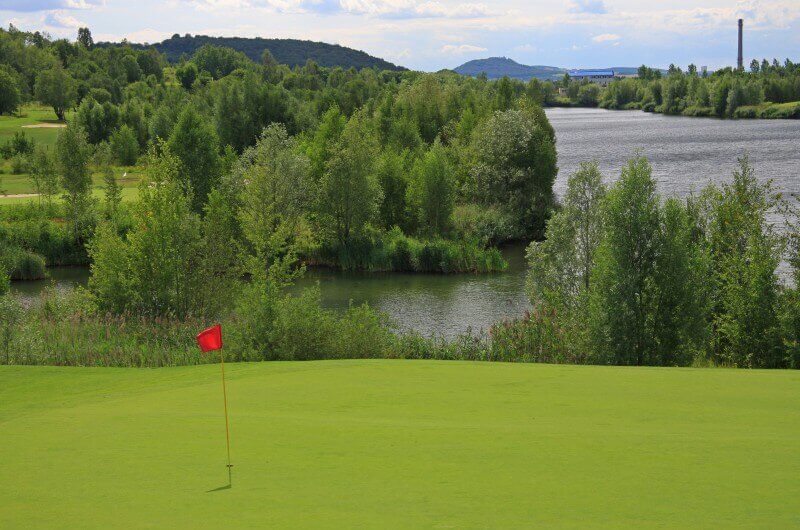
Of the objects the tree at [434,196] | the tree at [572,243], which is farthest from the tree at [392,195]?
the tree at [572,243]

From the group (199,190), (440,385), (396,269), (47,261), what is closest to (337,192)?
(396,269)

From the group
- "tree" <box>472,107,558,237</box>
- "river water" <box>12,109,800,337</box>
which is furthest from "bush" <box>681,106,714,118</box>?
"tree" <box>472,107,558,237</box>

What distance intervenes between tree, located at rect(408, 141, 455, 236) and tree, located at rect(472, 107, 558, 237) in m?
5.37

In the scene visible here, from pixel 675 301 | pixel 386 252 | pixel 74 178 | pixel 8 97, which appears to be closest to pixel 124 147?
pixel 74 178

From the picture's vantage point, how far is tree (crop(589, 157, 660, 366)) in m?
25.9

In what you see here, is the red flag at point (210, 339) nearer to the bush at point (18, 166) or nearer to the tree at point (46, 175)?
the tree at point (46, 175)

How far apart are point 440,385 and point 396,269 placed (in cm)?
3812

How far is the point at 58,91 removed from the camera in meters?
130

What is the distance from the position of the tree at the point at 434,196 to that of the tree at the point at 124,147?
1728 inches

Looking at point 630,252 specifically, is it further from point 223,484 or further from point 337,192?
point 337,192

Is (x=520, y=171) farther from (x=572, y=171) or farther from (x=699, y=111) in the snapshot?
(x=699, y=111)

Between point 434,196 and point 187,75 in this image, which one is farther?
point 187,75

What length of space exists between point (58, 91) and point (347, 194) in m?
92.2

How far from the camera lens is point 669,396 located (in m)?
15.3
